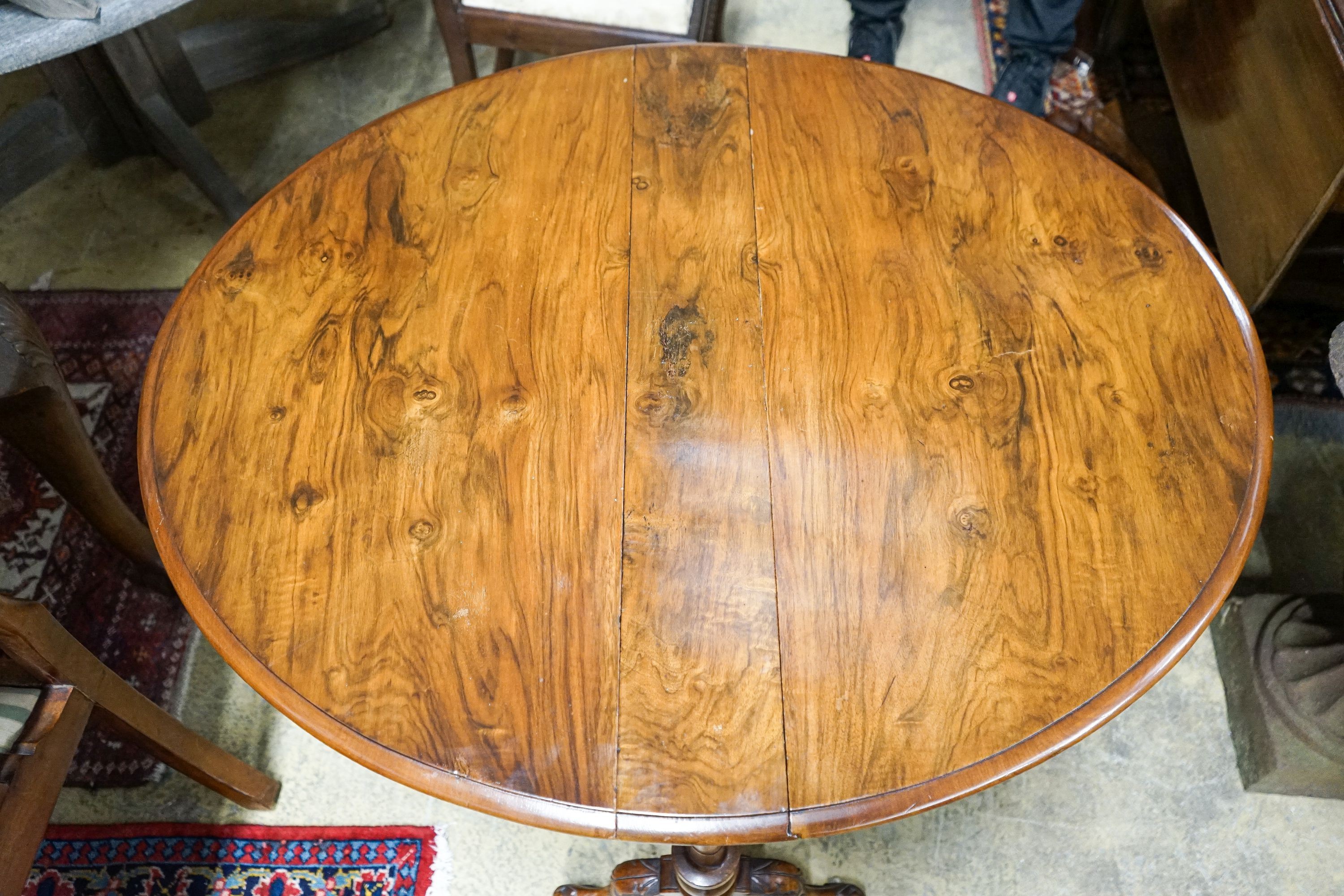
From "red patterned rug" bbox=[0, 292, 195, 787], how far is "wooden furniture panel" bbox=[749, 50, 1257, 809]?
111 cm

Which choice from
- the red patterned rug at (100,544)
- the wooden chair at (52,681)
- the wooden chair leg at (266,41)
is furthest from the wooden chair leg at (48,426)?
the wooden chair leg at (266,41)

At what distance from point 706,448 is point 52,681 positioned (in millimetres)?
737

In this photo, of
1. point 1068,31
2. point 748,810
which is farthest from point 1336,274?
point 748,810

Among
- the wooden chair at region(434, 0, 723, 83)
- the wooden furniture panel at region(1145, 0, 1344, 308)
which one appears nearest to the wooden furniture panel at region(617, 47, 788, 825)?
the wooden chair at region(434, 0, 723, 83)

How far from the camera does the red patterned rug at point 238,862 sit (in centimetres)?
138

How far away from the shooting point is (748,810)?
81 centimetres

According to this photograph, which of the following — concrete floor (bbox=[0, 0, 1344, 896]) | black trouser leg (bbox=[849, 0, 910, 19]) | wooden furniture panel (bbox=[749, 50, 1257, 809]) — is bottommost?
concrete floor (bbox=[0, 0, 1344, 896])

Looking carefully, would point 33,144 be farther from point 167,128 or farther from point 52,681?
point 52,681

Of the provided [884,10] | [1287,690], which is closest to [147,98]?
[884,10]

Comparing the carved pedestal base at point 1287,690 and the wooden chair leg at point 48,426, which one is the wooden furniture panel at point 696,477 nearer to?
the wooden chair leg at point 48,426

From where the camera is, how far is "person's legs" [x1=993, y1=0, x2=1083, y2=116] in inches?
84.4

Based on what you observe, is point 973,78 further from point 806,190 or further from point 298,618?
point 298,618

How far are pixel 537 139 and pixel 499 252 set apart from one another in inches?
7.5

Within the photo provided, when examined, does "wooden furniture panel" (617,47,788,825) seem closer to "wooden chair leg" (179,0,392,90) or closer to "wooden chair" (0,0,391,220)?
"wooden chair" (0,0,391,220)
